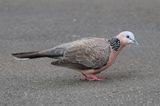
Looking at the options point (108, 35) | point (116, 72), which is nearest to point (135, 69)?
point (116, 72)

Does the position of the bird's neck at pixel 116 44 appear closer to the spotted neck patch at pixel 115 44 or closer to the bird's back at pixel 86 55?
the spotted neck patch at pixel 115 44

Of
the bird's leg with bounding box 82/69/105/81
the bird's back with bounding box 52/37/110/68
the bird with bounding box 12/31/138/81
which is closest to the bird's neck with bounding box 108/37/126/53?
the bird with bounding box 12/31/138/81

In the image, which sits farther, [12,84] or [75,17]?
[75,17]

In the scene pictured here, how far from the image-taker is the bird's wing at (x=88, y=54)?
679cm

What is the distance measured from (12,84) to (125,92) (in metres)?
1.42

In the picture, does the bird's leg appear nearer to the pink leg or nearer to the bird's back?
the pink leg

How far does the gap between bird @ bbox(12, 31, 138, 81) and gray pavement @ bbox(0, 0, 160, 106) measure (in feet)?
0.60

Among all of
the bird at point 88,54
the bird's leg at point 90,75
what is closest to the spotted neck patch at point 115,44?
the bird at point 88,54

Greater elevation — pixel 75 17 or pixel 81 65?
pixel 75 17

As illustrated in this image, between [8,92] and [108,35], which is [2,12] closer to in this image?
[108,35]

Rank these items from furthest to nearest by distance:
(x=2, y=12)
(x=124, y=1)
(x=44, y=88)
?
(x=124, y=1)
(x=2, y=12)
(x=44, y=88)

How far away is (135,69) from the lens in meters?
7.52

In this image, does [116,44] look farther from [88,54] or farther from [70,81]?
[70,81]

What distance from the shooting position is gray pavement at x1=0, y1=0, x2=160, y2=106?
6.20m
